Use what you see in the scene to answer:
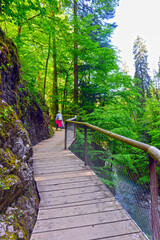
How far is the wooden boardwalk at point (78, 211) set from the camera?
1831 millimetres

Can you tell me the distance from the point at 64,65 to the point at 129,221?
1413 cm

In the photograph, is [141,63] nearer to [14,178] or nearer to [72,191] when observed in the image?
[72,191]

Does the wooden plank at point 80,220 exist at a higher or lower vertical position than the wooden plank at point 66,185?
lower

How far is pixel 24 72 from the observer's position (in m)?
6.89

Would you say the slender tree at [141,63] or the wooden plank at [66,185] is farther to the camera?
the slender tree at [141,63]

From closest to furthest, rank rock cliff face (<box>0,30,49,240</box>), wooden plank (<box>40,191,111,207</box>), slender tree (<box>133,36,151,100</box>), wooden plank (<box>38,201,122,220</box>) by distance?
rock cliff face (<box>0,30,49,240</box>), wooden plank (<box>38,201,122,220</box>), wooden plank (<box>40,191,111,207</box>), slender tree (<box>133,36,151,100</box>)

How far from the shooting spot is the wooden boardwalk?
1831 millimetres

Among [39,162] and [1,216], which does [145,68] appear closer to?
[39,162]

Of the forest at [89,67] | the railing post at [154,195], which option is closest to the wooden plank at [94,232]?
the railing post at [154,195]

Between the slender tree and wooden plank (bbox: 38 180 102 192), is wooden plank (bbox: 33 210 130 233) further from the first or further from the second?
the slender tree

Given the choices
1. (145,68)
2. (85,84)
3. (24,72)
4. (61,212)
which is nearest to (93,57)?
(85,84)

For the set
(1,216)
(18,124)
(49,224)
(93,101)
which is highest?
(93,101)

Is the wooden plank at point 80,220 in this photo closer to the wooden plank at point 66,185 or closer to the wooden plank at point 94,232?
the wooden plank at point 94,232

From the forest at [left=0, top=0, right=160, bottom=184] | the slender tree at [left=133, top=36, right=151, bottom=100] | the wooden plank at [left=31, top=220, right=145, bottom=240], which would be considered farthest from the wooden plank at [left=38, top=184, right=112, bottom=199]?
the slender tree at [left=133, top=36, right=151, bottom=100]
